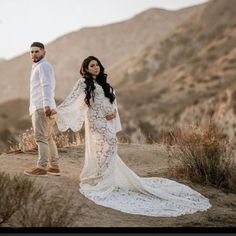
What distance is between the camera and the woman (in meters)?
8.02

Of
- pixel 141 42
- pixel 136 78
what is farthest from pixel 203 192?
pixel 141 42

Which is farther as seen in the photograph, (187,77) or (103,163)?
(187,77)

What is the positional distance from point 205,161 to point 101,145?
2.24 metres

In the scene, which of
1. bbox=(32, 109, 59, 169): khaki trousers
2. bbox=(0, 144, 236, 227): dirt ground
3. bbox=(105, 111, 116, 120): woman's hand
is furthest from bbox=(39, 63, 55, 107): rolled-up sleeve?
bbox=(0, 144, 236, 227): dirt ground

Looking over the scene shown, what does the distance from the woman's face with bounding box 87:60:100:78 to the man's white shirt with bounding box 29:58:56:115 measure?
532mm

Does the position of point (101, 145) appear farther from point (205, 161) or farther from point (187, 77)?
point (187, 77)

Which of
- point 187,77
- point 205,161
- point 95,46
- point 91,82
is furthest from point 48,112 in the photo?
point 95,46

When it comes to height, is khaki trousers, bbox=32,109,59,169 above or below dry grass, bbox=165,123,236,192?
above

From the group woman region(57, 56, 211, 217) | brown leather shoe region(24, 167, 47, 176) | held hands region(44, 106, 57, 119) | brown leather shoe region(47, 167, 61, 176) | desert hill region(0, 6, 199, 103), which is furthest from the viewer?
desert hill region(0, 6, 199, 103)

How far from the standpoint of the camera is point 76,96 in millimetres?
8102

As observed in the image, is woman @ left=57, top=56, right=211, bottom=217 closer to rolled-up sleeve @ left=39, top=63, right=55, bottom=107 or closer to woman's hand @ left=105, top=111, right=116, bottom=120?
woman's hand @ left=105, top=111, right=116, bottom=120

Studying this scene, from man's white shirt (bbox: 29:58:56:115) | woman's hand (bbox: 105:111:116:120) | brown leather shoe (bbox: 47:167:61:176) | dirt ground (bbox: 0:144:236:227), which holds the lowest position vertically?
dirt ground (bbox: 0:144:236:227)

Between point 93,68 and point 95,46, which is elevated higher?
point 95,46

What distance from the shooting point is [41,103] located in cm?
804
